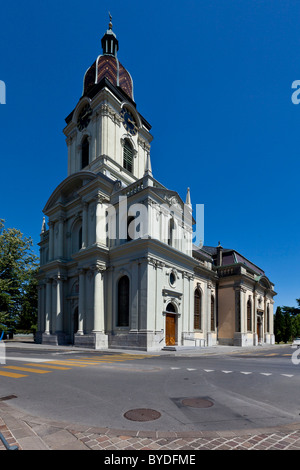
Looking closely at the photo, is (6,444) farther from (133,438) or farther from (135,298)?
(135,298)

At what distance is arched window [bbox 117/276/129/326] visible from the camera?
24.7 metres

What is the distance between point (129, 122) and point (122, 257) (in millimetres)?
18788

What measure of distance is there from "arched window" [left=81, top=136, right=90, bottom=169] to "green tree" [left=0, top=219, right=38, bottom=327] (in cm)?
1496

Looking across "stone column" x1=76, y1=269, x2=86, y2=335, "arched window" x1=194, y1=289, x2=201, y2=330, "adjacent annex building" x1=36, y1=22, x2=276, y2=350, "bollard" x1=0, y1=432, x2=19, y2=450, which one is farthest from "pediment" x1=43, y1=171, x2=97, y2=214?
"bollard" x1=0, y1=432, x2=19, y2=450

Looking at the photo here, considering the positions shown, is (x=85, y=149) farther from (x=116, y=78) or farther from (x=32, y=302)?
(x=32, y=302)

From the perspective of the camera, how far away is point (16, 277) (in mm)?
39750

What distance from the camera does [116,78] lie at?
1452 inches

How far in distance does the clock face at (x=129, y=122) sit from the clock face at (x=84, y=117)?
3.95 m

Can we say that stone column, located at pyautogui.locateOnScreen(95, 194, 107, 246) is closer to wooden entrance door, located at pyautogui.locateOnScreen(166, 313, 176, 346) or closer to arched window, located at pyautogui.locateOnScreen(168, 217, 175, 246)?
arched window, located at pyautogui.locateOnScreen(168, 217, 175, 246)

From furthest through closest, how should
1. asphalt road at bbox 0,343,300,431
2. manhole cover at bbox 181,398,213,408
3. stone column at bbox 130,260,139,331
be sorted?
1. stone column at bbox 130,260,139,331
2. manhole cover at bbox 181,398,213,408
3. asphalt road at bbox 0,343,300,431

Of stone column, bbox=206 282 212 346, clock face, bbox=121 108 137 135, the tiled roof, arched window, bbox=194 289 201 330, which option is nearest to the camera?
arched window, bbox=194 289 201 330

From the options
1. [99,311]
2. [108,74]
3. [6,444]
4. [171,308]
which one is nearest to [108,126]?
[108,74]

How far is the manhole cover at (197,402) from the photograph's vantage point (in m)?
6.42

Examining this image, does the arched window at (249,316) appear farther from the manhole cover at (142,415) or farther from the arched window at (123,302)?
the manhole cover at (142,415)
